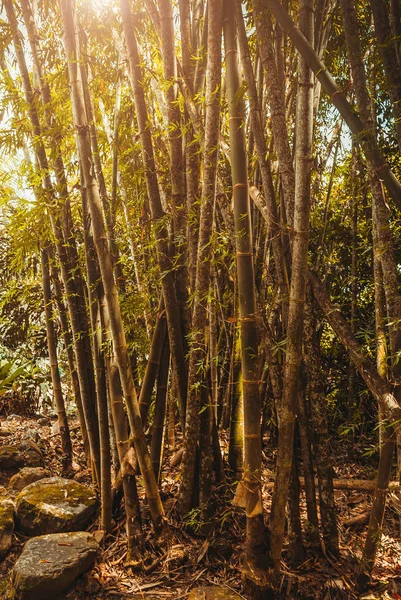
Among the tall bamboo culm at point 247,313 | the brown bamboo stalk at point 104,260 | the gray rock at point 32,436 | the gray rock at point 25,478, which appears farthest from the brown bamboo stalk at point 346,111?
the gray rock at point 32,436

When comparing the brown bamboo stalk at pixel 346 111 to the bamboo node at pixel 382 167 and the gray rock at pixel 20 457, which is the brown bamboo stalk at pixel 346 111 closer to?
the bamboo node at pixel 382 167

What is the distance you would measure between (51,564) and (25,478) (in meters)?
1.34

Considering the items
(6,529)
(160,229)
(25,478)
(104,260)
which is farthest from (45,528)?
(160,229)

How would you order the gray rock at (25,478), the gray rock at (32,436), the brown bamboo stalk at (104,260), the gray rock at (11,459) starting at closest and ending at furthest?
the brown bamboo stalk at (104,260) → the gray rock at (25,478) → the gray rock at (11,459) → the gray rock at (32,436)

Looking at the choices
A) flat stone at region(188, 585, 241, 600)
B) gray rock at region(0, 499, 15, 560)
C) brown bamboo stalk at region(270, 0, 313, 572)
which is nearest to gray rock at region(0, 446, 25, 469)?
gray rock at region(0, 499, 15, 560)

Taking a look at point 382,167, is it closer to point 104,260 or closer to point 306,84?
point 306,84

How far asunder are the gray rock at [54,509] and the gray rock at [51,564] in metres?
0.24

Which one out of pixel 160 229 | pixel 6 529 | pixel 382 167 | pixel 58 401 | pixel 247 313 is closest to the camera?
pixel 382 167

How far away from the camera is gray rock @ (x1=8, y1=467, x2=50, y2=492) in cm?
337

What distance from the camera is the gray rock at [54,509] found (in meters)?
2.70

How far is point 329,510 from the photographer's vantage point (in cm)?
207

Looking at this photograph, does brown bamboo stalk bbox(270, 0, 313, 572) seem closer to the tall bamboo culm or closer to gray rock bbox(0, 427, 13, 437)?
the tall bamboo culm

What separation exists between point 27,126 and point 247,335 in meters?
1.84

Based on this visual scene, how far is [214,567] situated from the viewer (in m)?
2.19
